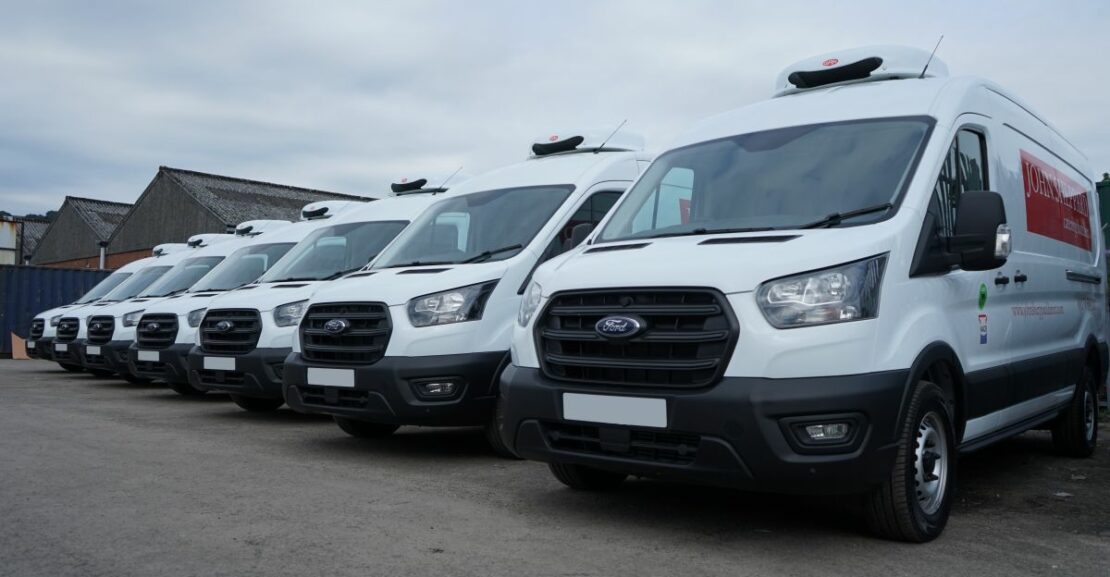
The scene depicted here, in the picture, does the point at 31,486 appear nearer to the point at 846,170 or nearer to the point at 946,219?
the point at 846,170

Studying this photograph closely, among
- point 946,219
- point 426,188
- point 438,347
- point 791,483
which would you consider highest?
point 426,188

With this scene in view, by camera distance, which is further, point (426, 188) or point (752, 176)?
point (426, 188)

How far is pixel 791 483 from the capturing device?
14.1ft

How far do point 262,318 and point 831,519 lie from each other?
586cm

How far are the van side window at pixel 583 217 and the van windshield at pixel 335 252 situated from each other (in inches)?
105

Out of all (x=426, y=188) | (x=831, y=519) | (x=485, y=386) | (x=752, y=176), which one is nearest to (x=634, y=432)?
(x=831, y=519)

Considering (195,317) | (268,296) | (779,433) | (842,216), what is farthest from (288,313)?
(779,433)

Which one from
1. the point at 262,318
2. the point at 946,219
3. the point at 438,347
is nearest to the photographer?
the point at 946,219

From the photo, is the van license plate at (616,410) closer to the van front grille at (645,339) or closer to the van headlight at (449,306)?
the van front grille at (645,339)

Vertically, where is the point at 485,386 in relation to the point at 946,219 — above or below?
below

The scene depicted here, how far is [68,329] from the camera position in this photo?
1540 cm

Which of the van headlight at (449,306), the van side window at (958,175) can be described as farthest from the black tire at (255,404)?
the van side window at (958,175)

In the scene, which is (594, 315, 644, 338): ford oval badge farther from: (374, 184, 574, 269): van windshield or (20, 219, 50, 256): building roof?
(20, 219, 50, 256): building roof

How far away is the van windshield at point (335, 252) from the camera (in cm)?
978
